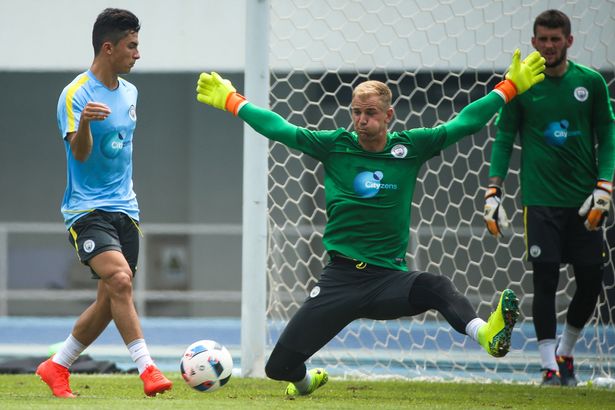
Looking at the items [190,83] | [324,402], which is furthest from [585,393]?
[190,83]

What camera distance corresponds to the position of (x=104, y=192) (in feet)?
17.5

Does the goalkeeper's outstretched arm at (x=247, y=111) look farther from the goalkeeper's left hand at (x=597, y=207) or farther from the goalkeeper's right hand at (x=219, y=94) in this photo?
the goalkeeper's left hand at (x=597, y=207)

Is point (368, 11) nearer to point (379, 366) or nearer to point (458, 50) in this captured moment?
point (458, 50)

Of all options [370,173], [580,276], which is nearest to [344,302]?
[370,173]

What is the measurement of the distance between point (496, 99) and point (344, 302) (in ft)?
4.15

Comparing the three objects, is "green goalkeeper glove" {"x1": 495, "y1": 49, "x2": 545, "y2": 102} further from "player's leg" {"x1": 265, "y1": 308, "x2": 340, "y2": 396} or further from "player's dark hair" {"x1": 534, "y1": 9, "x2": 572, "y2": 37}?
"player's leg" {"x1": 265, "y1": 308, "x2": 340, "y2": 396}

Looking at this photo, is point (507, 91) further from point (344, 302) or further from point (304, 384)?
point (304, 384)

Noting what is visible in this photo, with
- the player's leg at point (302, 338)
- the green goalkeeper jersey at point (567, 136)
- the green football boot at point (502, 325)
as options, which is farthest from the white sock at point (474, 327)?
the green goalkeeper jersey at point (567, 136)

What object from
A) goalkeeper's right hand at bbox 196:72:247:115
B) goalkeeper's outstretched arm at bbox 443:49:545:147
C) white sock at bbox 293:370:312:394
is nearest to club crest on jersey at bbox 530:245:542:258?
goalkeeper's outstretched arm at bbox 443:49:545:147

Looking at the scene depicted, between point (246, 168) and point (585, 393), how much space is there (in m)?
2.47

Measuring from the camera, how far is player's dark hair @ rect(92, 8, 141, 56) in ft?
17.7

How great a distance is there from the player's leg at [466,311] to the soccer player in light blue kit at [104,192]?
1.30 metres

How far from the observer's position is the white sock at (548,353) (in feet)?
20.5

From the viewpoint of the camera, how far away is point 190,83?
1499 centimetres
